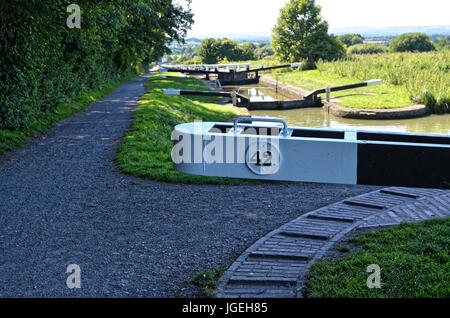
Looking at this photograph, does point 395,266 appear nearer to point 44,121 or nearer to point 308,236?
point 308,236

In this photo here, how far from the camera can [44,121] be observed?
12914mm

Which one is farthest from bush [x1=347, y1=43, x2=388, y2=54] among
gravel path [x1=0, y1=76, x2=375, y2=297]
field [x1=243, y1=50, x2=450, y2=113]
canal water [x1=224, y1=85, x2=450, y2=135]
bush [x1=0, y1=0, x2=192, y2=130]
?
gravel path [x1=0, y1=76, x2=375, y2=297]

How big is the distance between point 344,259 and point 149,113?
11267mm

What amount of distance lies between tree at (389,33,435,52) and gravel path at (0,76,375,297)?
300 feet

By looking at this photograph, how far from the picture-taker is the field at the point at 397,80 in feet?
68.8

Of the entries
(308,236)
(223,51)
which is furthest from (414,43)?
(308,236)

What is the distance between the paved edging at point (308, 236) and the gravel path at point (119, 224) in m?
0.23

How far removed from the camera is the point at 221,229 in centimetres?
545

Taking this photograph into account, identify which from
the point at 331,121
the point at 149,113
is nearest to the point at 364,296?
the point at 149,113

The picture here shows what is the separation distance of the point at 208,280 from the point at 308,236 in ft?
4.79

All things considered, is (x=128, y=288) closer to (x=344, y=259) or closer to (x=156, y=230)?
(x=156, y=230)

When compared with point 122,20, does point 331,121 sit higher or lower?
lower

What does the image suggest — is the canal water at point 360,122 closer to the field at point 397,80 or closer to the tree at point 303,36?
the field at point 397,80

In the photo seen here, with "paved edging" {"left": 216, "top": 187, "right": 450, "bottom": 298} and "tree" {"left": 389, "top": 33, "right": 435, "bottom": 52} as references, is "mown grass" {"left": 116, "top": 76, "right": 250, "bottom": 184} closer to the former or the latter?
"paved edging" {"left": 216, "top": 187, "right": 450, "bottom": 298}
